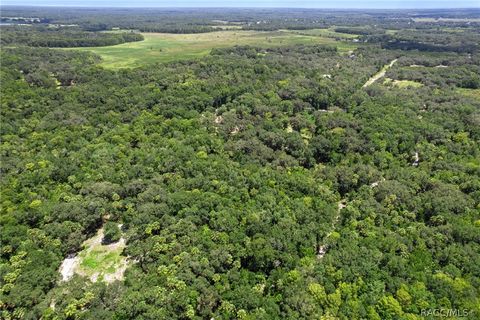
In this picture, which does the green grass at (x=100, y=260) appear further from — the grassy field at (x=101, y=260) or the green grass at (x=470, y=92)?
the green grass at (x=470, y=92)

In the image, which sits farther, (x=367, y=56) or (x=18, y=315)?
(x=367, y=56)

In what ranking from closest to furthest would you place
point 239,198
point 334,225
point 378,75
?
point 334,225
point 239,198
point 378,75

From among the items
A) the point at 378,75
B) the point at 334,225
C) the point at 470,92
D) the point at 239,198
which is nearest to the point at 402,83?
the point at 378,75

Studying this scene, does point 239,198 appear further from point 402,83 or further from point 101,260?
point 402,83

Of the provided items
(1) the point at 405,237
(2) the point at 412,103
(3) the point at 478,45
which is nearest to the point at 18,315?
(1) the point at 405,237

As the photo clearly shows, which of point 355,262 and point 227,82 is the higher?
point 227,82

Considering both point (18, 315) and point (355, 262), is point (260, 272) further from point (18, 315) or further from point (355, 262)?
point (18, 315)

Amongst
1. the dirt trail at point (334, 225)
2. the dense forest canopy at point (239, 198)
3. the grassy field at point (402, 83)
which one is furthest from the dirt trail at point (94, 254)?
the grassy field at point (402, 83)

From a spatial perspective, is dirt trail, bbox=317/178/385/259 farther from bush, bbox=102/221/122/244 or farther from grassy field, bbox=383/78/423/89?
grassy field, bbox=383/78/423/89

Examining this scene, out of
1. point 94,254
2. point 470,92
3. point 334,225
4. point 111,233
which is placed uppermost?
point 470,92
